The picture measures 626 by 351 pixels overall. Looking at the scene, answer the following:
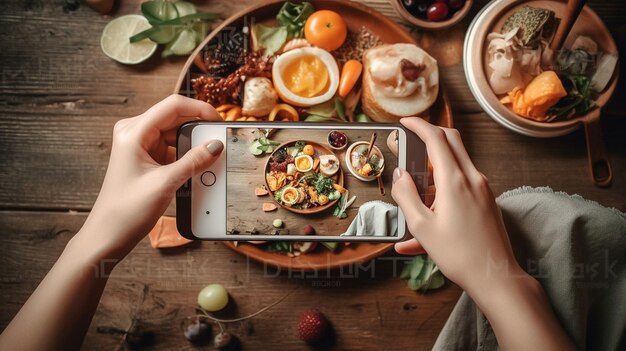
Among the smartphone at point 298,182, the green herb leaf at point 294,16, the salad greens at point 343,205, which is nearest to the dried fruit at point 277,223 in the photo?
the smartphone at point 298,182

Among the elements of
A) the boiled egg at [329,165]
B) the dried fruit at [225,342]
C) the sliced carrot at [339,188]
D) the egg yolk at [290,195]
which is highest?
the boiled egg at [329,165]

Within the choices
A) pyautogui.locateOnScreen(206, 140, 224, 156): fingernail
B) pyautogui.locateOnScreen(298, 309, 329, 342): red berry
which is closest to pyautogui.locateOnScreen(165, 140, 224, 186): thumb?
pyautogui.locateOnScreen(206, 140, 224, 156): fingernail

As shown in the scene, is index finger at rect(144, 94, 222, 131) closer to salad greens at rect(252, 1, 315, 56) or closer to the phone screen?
the phone screen

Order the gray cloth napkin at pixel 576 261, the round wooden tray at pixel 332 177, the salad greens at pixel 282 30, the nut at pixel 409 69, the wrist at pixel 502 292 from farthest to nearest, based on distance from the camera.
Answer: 1. the salad greens at pixel 282 30
2. the nut at pixel 409 69
3. the round wooden tray at pixel 332 177
4. the gray cloth napkin at pixel 576 261
5. the wrist at pixel 502 292

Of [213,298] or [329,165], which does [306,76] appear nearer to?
[329,165]

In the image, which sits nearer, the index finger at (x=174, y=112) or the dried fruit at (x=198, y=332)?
the index finger at (x=174, y=112)

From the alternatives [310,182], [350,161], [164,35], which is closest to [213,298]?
[310,182]

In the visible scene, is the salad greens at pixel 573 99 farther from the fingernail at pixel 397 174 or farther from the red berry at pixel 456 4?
the fingernail at pixel 397 174
